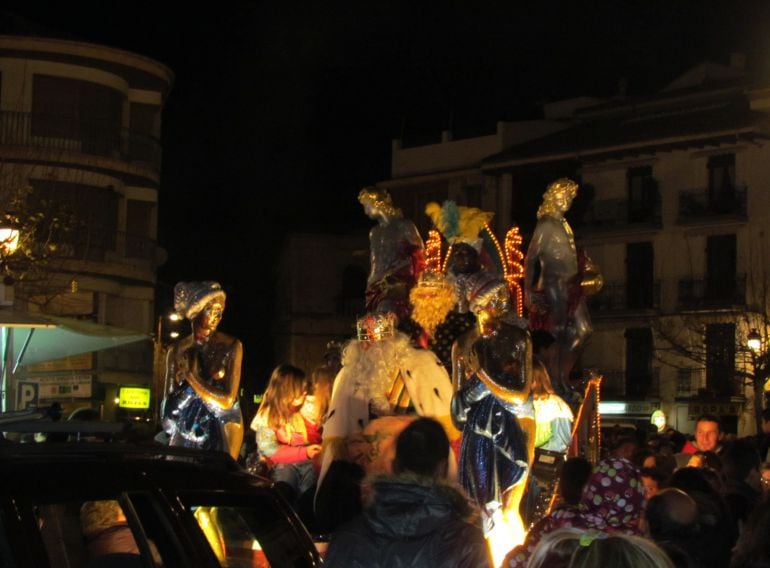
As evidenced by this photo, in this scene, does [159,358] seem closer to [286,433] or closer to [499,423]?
[286,433]

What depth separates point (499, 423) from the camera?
1006 centimetres

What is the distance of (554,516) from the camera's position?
5.71 metres

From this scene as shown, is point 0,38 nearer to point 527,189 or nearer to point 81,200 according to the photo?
point 81,200

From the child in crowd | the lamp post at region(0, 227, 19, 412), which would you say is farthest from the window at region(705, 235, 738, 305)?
the child in crowd

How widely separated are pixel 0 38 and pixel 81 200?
5.13 meters

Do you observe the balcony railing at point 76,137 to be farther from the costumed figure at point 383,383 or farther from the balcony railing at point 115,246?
the costumed figure at point 383,383

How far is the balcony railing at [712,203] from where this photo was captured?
149 feet

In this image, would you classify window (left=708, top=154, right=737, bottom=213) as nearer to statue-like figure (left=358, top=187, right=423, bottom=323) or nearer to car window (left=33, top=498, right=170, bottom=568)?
statue-like figure (left=358, top=187, right=423, bottom=323)

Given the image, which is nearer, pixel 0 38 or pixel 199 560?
pixel 199 560

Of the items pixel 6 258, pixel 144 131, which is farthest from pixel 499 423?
pixel 144 131

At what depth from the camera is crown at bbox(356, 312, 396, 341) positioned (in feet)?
38.2

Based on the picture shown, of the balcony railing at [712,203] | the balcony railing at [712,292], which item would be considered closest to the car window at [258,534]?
the balcony railing at [712,292]

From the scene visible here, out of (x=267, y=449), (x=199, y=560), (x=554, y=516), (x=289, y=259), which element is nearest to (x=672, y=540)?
(x=554, y=516)

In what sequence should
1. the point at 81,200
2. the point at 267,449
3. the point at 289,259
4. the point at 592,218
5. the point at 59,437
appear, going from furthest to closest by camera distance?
1. the point at 289,259
2. the point at 592,218
3. the point at 81,200
4. the point at 267,449
5. the point at 59,437
